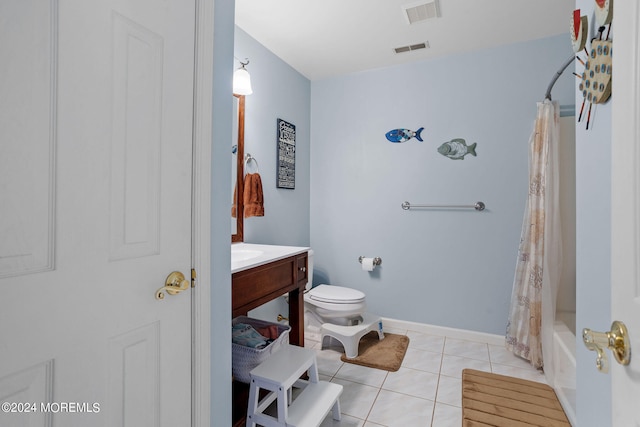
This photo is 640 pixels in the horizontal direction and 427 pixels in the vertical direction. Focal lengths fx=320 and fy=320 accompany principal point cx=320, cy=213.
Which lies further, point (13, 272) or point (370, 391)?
point (370, 391)

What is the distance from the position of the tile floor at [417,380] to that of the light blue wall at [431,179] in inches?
11.1

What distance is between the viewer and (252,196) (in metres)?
2.27

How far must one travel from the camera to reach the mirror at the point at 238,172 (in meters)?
2.20

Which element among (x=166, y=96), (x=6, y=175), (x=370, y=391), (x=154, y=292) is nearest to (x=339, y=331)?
(x=370, y=391)

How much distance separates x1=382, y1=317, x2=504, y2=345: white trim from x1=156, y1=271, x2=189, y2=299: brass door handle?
7.74 ft

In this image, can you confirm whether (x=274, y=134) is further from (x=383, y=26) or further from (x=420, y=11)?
(x=420, y=11)

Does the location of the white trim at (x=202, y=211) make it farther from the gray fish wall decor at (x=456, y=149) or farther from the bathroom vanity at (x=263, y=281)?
the gray fish wall decor at (x=456, y=149)

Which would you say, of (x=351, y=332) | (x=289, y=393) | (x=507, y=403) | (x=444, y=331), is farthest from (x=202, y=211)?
(x=444, y=331)

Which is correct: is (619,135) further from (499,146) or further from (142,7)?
(499,146)

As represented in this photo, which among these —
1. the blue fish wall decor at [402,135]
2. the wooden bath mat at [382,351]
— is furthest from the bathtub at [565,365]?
the blue fish wall decor at [402,135]

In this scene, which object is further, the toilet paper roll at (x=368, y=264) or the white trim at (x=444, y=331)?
the toilet paper roll at (x=368, y=264)

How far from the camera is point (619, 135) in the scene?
545 millimetres

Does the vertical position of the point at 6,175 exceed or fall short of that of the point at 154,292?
it exceeds it

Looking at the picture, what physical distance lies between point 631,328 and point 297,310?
168cm
